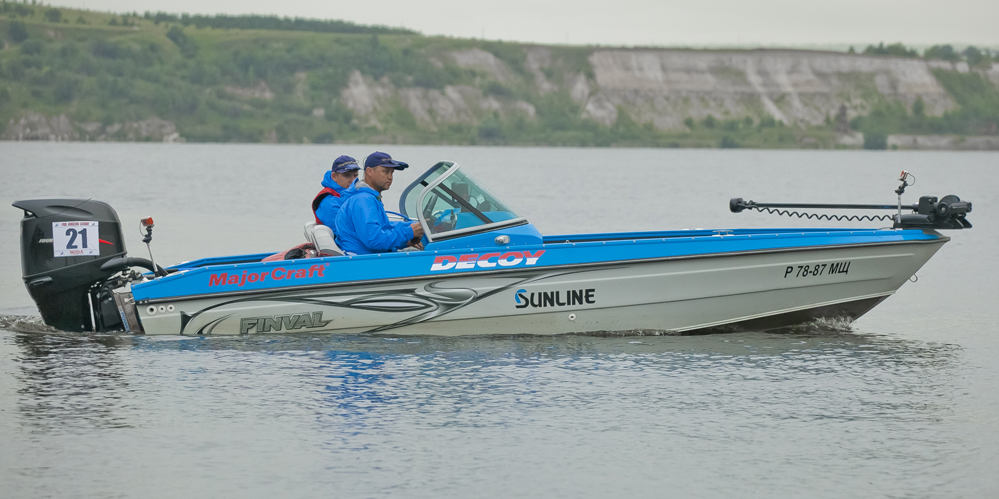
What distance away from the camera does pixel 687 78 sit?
7170 inches

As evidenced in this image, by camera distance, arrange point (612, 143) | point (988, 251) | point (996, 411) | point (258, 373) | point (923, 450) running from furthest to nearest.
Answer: point (612, 143) → point (988, 251) → point (258, 373) → point (996, 411) → point (923, 450)

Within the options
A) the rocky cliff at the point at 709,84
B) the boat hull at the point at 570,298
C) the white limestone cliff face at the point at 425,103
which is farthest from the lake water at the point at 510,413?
the rocky cliff at the point at 709,84

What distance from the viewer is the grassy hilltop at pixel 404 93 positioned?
142875mm

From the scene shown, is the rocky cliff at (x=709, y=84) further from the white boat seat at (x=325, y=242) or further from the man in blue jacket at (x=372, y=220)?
the man in blue jacket at (x=372, y=220)

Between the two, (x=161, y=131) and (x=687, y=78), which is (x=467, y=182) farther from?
(x=687, y=78)

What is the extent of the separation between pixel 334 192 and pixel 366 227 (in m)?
0.70

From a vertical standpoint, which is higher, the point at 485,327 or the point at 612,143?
the point at 612,143

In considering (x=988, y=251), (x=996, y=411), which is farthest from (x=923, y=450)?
(x=988, y=251)

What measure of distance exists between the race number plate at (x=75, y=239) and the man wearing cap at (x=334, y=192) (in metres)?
2.18

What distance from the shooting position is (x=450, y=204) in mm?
10797

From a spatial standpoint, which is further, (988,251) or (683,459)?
(988,251)

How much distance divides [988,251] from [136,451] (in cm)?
1939

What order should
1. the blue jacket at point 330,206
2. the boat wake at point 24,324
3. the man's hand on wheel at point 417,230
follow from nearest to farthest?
the man's hand on wheel at point 417,230, the blue jacket at point 330,206, the boat wake at point 24,324

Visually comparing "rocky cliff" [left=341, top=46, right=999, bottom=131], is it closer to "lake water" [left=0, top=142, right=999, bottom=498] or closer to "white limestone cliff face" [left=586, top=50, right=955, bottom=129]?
"white limestone cliff face" [left=586, top=50, right=955, bottom=129]
